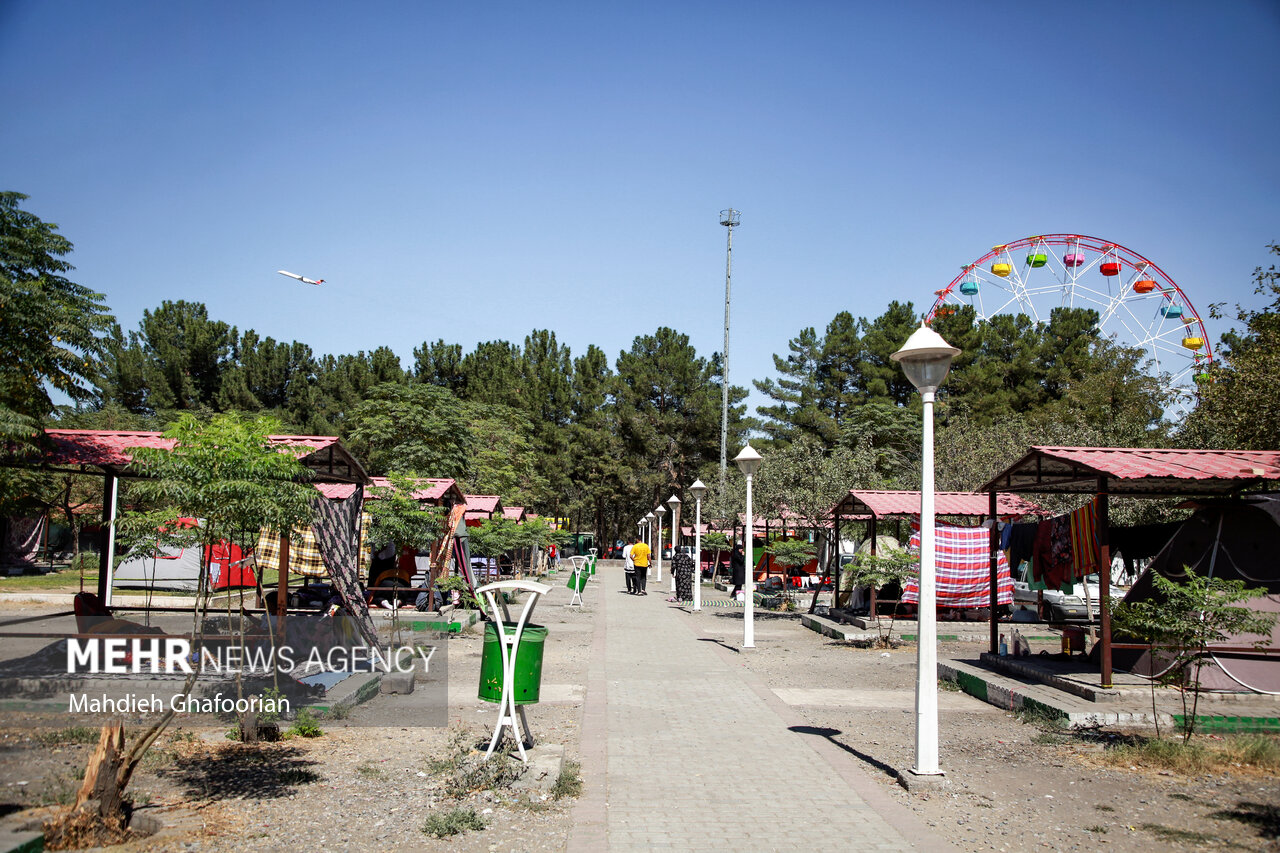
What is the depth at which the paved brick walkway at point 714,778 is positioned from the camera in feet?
18.8

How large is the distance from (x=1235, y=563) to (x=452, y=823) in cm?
998

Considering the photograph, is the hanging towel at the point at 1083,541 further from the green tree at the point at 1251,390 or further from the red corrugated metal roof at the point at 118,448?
the red corrugated metal roof at the point at 118,448

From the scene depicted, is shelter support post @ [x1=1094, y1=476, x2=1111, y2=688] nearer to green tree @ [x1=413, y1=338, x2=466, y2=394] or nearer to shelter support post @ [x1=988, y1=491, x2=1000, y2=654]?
shelter support post @ [x1=988, y1=491, x2=1000, y2=654]

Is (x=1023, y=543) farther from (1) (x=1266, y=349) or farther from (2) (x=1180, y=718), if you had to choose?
(2) (x=1180, y=718)

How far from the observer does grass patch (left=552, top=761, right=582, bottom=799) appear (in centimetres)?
653

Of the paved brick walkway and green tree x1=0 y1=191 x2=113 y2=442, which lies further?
green tree x1=0 y1=191 x2=113 y2=442

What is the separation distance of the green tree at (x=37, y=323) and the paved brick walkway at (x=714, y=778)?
21.2ft

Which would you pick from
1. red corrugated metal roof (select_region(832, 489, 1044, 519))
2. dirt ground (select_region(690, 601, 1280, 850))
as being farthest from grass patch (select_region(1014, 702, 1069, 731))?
red corrugated metal roof (select_region(832, 489, 1044, 519))

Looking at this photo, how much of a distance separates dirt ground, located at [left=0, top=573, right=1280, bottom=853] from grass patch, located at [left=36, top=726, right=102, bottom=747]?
0.03m

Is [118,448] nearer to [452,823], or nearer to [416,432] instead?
[452,823]

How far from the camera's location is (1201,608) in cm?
780

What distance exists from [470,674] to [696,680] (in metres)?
3.16

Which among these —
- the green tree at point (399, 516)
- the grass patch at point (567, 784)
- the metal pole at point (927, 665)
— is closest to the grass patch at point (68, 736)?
the grass patch at point (567, 784)

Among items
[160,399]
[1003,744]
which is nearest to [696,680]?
[1003,744]
